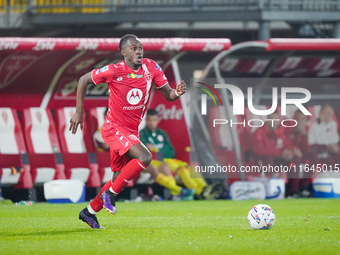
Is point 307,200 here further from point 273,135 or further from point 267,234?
point 267,234

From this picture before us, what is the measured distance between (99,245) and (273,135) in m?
8.43

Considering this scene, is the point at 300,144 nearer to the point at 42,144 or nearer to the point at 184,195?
the point at 184,195

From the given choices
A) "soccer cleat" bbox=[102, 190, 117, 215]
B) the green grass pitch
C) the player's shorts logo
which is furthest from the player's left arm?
the green grass pitch

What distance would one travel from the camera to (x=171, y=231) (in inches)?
320

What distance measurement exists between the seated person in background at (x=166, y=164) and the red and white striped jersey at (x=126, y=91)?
17.4ft

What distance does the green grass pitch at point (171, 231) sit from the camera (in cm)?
652

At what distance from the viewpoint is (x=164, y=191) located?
47.1ft

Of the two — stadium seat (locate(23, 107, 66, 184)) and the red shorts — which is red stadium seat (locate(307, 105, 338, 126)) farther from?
the red shorts

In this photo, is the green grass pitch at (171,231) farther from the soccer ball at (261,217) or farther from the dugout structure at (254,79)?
the dugout structure at (254,79)

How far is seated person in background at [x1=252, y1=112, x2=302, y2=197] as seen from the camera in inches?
577

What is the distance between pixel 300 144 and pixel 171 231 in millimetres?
7226

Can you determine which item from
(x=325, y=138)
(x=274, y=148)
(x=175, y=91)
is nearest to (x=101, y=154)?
(x=274, y=148)

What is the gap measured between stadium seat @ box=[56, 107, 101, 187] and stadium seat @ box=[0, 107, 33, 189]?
71cm

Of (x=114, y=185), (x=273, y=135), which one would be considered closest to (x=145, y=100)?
(x=114, y=185)
